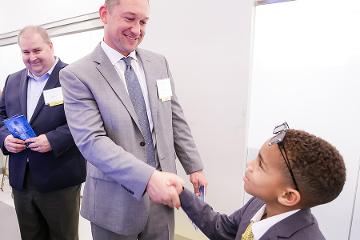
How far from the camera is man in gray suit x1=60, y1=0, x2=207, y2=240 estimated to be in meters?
1.11

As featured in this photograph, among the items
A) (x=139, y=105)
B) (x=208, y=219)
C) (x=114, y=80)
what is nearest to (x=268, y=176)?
(x=208, y=219)

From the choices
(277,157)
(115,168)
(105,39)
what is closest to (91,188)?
(115,168)

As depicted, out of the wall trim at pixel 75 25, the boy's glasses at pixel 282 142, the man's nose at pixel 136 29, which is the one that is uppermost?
the wall trim at pixel 75 25

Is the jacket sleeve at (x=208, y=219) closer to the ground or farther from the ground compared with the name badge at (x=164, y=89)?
closer to the ground

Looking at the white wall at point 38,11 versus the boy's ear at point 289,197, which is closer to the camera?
the boy's ear at point 289,197

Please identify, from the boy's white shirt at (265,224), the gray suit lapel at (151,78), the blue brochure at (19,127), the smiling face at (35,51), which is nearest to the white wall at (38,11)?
the smiling face at (35,51)

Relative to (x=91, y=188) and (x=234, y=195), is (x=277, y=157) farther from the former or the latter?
(x=234, y=195)

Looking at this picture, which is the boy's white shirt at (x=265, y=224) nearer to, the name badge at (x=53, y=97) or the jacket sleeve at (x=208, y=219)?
the jacket sleeve at (x=208, y=219)

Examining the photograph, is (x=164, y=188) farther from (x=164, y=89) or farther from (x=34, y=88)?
(x=34, y=88)

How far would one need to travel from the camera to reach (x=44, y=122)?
5.73 feet

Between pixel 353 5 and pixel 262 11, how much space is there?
57 cm

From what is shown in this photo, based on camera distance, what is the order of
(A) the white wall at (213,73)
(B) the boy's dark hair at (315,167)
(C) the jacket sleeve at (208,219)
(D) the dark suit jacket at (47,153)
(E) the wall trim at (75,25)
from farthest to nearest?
(E) the wall trim at (75,25), (A) the white wall at (213,73), (D) the dark suit jacket at (47,153), (C) the jacket sleeve at (208,219), (B) the boy's dark hair at (315,167)

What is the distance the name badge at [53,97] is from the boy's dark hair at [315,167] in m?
1.32

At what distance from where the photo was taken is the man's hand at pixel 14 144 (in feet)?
5.54
